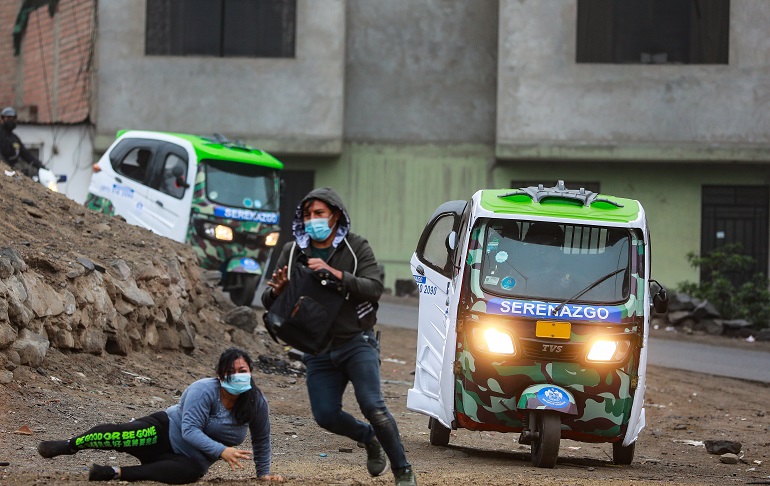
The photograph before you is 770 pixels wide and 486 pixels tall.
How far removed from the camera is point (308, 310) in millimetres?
8172

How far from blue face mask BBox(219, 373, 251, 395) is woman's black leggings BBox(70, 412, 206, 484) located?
0.52 metres

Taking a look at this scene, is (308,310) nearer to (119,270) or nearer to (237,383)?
(237,383)

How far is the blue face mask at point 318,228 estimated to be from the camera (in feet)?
27.2

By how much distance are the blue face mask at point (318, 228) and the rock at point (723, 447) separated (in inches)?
247

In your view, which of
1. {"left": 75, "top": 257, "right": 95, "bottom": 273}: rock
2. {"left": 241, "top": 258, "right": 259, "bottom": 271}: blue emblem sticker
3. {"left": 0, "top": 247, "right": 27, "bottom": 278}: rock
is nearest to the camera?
{"left": 0, "top": 247, "right": 27, "bottom": 278}: rock

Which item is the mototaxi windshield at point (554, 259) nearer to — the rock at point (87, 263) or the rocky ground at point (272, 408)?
the rocky ground at point (272, 408)

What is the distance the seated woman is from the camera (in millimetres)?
8359

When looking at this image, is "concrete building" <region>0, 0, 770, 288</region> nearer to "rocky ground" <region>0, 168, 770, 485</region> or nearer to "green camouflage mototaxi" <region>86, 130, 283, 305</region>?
"green camouflage mototaxi" <region>86, 130, 283, 305</region>

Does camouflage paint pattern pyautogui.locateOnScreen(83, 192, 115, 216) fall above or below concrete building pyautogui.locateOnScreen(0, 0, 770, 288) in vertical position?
below

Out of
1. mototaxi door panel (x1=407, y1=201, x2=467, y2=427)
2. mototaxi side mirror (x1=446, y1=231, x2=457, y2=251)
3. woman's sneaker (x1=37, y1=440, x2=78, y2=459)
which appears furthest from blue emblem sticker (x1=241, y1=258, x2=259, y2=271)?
woman's sneaker (x1=37, y1=440, x2=78, y2=459)

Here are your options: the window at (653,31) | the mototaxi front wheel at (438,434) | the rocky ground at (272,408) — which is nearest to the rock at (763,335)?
the rocky ground at (272,408)

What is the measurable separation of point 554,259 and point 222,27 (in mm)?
20948

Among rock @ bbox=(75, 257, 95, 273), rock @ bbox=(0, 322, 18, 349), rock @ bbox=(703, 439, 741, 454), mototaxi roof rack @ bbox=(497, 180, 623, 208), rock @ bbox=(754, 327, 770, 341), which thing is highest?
mototaxi roof rack @ bbox=(497, 180, 623, 208)

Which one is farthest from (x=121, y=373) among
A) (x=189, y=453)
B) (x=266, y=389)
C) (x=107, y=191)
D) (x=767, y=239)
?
(x=767, y=239)
